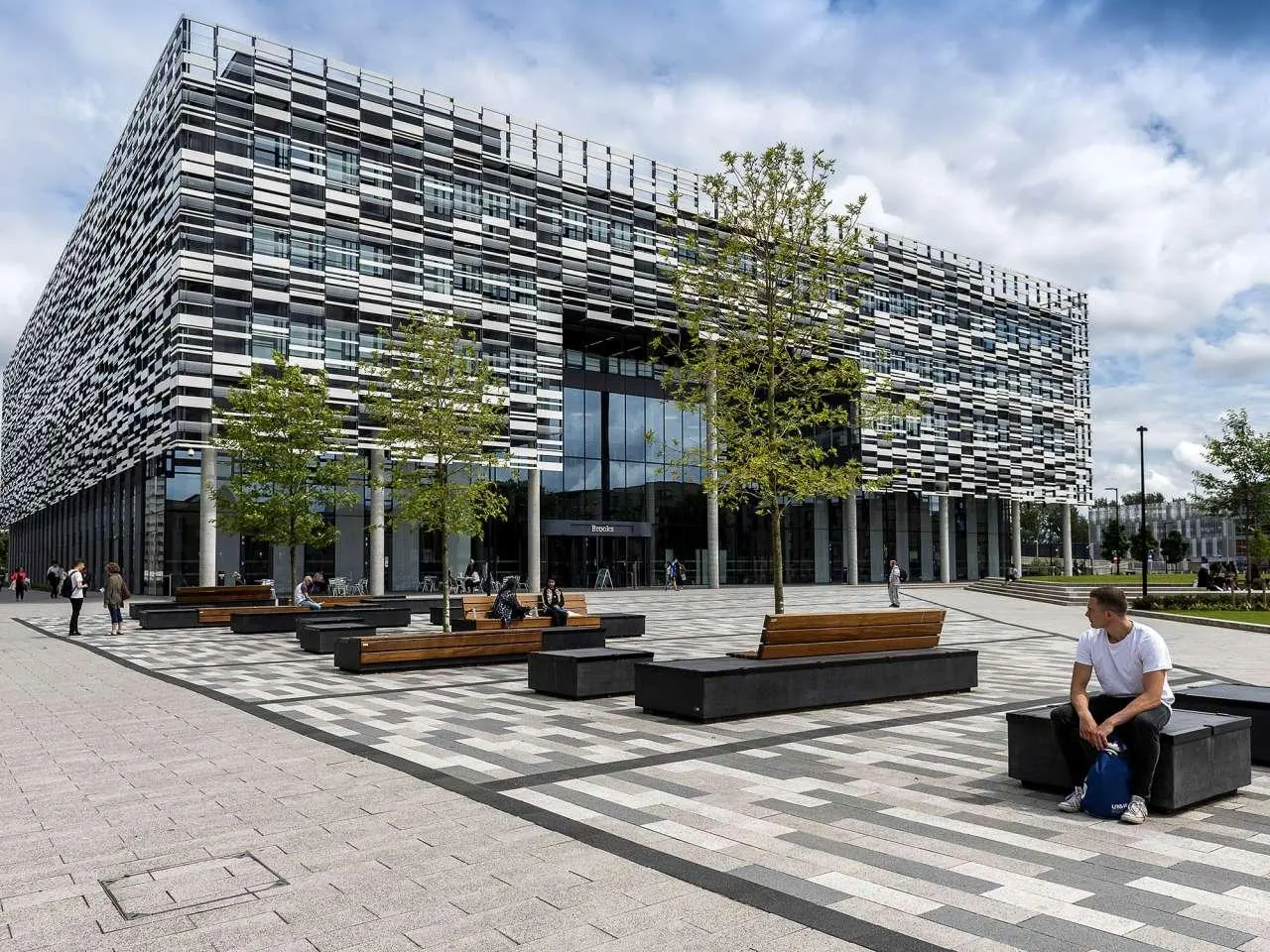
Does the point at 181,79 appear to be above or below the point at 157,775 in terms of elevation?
above

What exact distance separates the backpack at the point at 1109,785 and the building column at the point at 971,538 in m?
70.8

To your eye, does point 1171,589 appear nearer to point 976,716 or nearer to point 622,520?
point 622,520

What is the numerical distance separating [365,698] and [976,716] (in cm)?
677

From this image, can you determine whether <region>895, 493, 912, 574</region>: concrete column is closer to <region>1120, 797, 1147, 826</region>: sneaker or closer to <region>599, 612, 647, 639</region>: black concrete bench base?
<region>599, 612, 647, 639</region>: black concrete bench base

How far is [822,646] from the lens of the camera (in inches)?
419

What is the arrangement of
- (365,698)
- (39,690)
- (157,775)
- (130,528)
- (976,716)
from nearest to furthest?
1. (157,775)
2. (976,716)
3. (365,698)
4. (39,690)
5. (130,528)

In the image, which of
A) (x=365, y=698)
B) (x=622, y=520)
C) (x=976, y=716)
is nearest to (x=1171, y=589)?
(x=622, y=520)

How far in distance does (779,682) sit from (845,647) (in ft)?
4.19

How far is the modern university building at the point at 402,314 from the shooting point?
40.8m

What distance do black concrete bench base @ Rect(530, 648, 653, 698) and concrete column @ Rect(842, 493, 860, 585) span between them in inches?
2125

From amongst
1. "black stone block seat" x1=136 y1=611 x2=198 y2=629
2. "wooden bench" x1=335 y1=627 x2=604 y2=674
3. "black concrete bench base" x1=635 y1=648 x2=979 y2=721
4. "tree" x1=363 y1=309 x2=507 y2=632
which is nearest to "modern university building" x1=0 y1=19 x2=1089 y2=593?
"black stone block seat" x1=136 y1=611 x2=198 y2=629

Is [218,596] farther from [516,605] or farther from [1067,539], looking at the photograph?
[1067,539]

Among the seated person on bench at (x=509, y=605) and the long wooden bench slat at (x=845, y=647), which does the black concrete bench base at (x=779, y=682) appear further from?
the seated person on bench at (x=509, y=605)

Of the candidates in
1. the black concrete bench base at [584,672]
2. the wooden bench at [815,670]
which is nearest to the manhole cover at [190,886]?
the wooden bench at [815,670]
